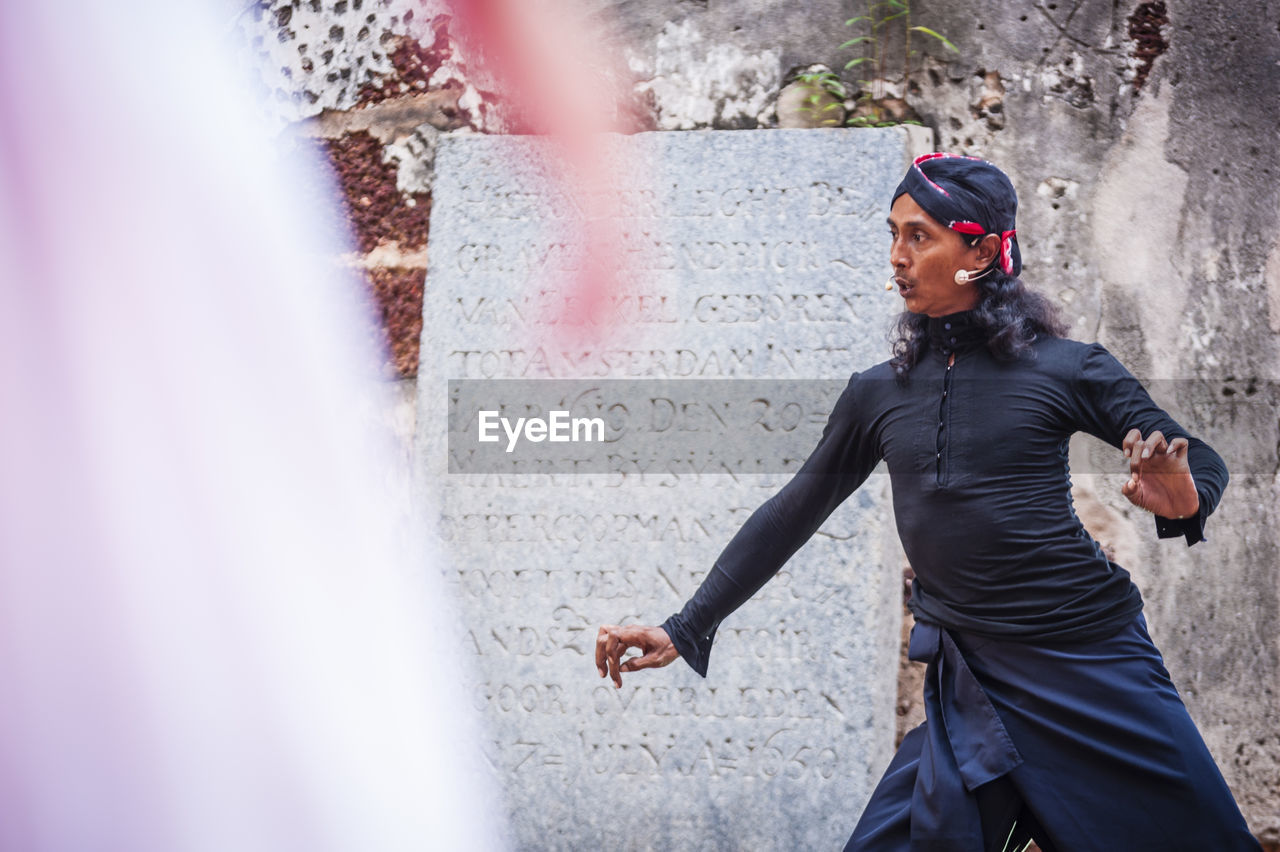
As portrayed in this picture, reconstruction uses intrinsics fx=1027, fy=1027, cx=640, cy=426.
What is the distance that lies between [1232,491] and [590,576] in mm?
1750

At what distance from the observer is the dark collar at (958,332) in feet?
5.83

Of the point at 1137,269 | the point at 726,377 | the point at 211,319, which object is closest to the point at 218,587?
the point at 211,319

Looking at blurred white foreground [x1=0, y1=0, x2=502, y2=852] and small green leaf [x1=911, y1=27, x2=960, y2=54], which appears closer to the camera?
blurred white foreground [x1=0, y1=0, x2=502, y2=852]

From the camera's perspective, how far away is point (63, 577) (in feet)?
9.63

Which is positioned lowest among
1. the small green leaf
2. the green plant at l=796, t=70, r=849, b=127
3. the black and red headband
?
the black and red headband

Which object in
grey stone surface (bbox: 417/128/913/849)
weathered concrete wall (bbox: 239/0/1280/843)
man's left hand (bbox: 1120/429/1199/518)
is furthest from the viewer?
weathered concrete wall (bbox: 239/0/1280/843)

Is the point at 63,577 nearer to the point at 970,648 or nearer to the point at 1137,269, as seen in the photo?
the point at 970,648

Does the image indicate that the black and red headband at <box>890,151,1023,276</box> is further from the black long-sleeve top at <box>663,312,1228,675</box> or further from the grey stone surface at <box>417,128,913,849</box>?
the grey stone surface at <box>417,128,913,849</box>

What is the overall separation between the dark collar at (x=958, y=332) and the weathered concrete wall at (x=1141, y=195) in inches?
47.4

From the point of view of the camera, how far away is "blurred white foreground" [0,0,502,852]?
281 centimetres

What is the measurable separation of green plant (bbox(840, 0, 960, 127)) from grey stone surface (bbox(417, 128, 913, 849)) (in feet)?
0.70

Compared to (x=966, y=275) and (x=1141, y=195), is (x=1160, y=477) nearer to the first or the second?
(x=966, y=275)

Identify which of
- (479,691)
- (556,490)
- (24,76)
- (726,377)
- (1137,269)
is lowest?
(479,691)

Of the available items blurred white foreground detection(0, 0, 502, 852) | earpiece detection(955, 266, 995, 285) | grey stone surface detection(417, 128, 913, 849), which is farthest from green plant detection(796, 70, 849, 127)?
blurred white foreground detection(0, 0, 502, 852)
